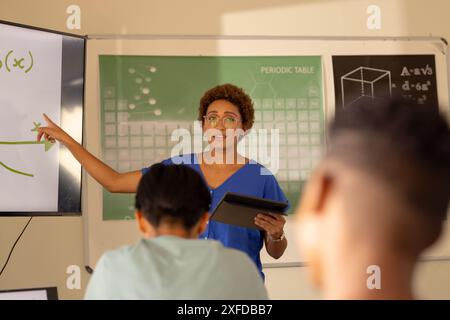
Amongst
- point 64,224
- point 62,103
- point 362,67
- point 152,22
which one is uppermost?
point 152,22

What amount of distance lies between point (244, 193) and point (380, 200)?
1.84 metres

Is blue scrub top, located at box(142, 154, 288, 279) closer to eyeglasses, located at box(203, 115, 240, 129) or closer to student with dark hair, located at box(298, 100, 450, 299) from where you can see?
eyeglasses, located at box(203, 115, 240, 129)

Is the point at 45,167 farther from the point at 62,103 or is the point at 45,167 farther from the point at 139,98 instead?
the point at 139,98

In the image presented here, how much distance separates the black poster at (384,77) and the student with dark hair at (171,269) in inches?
83.0

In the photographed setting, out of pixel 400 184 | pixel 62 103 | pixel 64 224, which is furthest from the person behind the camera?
pixel 64 224

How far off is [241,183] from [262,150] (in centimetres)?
76

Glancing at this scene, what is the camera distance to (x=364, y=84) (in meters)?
3.29

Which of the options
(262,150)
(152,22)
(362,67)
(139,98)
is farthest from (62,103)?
(362,67)

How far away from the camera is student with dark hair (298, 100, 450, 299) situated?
596 mm

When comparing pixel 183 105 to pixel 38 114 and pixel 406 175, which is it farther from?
pixel 406 175

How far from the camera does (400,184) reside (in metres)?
0.60

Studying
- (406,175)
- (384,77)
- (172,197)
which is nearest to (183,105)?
(384,77)

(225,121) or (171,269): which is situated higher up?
(225,121)

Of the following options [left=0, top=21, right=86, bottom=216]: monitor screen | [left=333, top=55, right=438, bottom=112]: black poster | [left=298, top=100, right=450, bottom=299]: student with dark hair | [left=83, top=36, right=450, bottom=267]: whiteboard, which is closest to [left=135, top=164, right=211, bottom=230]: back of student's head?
[left=298, top=100, right=450, bottom=299]: student with dark hair
